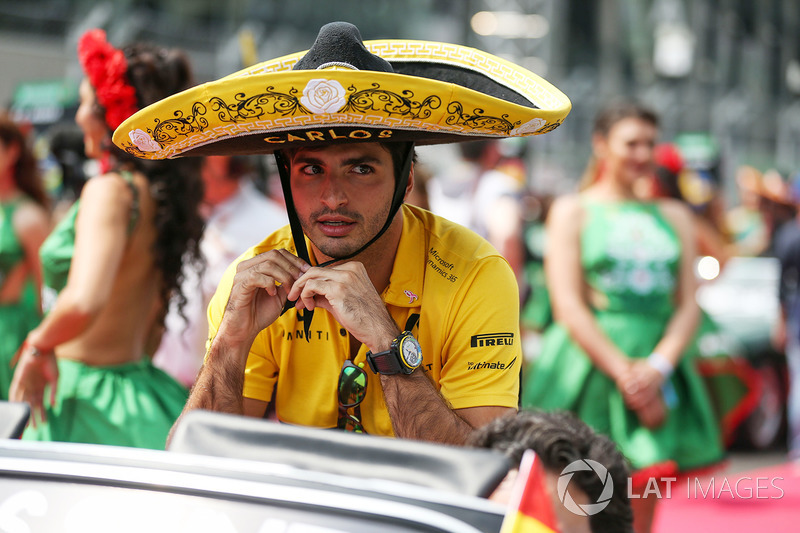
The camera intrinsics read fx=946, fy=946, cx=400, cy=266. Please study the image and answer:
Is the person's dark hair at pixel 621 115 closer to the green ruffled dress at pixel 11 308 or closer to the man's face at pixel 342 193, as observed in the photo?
the man's face at pixel 342 193

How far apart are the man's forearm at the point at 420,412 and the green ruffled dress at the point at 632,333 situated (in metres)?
2.48

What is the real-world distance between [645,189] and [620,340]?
2.76ft

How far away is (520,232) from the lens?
5957 millimetres

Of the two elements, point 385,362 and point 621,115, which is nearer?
point 385,362

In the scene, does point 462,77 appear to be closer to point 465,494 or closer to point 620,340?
point 465,494

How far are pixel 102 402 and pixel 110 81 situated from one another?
1.15 meters

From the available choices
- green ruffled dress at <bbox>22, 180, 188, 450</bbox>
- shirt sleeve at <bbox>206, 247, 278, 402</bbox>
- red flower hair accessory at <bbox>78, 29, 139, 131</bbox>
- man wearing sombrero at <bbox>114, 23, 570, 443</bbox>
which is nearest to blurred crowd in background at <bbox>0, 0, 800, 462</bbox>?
green ruffled dress at <bbox>22, 180, 188, 450</bbox>

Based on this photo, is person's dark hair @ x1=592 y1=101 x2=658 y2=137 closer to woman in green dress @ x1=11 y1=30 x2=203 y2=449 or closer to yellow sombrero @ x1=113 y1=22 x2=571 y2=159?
woman in green dress @ x1=11 y1=30 x2=203 y2=449

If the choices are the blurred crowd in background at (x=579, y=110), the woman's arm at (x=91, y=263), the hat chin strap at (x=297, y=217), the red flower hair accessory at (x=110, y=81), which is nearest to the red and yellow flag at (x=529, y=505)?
the hat chin strap at (x=297, y=217)

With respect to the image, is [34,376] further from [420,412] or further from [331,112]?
[331,112]

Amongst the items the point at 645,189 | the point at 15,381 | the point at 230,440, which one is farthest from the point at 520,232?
the point at 230,440

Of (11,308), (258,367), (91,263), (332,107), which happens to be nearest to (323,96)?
(332,107)

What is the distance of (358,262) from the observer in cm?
221

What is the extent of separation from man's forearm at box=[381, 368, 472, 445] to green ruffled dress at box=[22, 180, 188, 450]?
148cm
